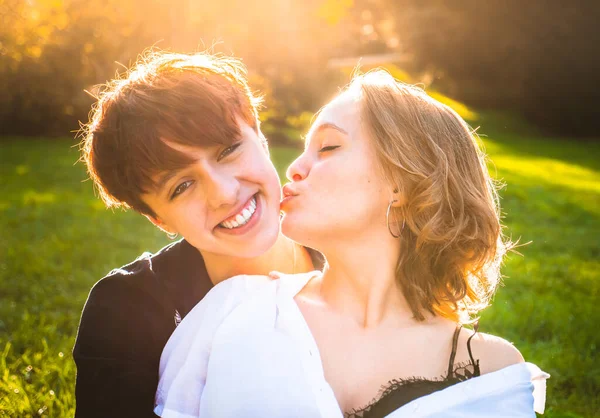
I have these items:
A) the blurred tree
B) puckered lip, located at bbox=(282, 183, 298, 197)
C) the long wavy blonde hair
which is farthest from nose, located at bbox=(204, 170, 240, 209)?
the blurred tree

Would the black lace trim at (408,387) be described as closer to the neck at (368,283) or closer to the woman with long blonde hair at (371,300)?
the woman with long blonde hair at (371,300)

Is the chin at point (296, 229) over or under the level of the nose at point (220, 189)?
under

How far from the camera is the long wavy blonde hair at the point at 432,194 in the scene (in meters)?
2.45

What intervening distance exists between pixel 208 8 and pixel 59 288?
8.86m

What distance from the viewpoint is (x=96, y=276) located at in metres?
5.06

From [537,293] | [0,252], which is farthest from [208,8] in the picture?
[537,293]

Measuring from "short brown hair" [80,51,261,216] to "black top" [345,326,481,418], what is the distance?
4.07ft

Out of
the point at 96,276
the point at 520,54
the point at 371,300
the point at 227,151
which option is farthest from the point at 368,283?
the point at 520,54

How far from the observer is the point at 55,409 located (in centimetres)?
305

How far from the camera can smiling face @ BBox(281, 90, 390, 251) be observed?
237 cm

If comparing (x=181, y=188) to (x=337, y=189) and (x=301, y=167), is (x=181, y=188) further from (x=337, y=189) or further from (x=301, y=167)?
(x=337, y=189)

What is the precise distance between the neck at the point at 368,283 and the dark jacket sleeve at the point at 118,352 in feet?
2.62

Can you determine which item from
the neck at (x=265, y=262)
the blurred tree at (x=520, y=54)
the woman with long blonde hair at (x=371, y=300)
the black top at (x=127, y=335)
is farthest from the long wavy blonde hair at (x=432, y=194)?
the blurred tree at (x=520, y=54)

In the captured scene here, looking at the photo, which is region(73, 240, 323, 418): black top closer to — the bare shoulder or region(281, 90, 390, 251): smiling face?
region(281, 90, 390, 251): smiling face
